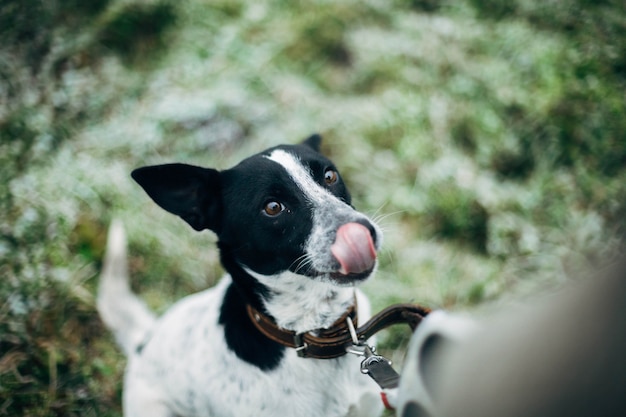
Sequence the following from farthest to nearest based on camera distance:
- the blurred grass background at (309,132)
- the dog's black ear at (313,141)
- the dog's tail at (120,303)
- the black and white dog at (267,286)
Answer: the blurred grass background at (309,132), the dog's tail at (120,303), the dog's black ear at (313,141), the black and white dog at (267,286)

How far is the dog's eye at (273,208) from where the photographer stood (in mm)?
1936

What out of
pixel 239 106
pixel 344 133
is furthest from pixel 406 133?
pixel 239 106

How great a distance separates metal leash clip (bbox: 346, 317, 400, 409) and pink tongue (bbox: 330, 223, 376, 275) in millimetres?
366

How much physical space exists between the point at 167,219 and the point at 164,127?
849 millimetres

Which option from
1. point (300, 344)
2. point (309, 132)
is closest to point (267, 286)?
point (300, 344)

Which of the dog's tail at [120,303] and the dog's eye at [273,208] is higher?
the dog's eye at [273,208]

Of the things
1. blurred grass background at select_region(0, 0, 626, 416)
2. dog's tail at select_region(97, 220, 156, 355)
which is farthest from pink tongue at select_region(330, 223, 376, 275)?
dog's tail at select_region(97, 220, 156, 355)

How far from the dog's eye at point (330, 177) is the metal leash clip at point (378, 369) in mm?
579

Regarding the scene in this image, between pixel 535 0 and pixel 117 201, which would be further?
pixel 535 0

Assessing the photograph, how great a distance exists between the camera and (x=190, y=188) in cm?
204

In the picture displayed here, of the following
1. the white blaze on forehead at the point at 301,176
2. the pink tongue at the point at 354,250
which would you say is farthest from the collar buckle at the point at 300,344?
the white blaze on forehead at the point at 301,176

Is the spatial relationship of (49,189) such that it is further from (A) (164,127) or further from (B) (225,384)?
A: (B) (225,384)

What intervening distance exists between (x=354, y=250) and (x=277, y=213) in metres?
0.38

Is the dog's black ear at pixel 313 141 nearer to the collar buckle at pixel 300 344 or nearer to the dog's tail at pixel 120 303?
the collar buckle at pixel 300 344
